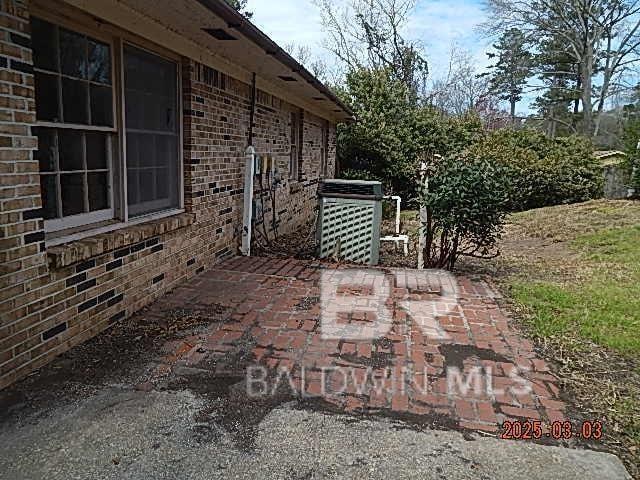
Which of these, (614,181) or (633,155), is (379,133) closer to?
(633,155)

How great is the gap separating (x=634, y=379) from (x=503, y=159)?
1125 cm

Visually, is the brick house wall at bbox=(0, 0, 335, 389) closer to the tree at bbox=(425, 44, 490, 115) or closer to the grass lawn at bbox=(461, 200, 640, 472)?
the grass lawn at bbox=(461, 200, 640, 472)

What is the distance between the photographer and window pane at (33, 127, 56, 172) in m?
3.16

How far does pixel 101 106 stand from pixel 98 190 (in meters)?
0.64

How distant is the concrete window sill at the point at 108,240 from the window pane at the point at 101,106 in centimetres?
81

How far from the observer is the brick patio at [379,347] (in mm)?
2781

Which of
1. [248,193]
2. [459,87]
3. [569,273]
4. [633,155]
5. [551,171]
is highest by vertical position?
[459,87]

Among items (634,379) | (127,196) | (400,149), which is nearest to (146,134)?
(127,196)

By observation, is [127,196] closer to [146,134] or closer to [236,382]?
[146,134]

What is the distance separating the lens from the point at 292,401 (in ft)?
8.86

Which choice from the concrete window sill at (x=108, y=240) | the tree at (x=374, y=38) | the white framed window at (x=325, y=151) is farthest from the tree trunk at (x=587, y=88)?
the concrete window sill at (x=108, y=240)

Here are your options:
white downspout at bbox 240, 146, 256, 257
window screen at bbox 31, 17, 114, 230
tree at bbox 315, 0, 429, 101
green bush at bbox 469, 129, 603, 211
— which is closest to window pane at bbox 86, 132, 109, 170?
window screen at bbox 31, 17, 114, 230

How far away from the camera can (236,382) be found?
2.89 m

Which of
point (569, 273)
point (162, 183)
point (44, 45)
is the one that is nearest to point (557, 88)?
point (569, 273)
